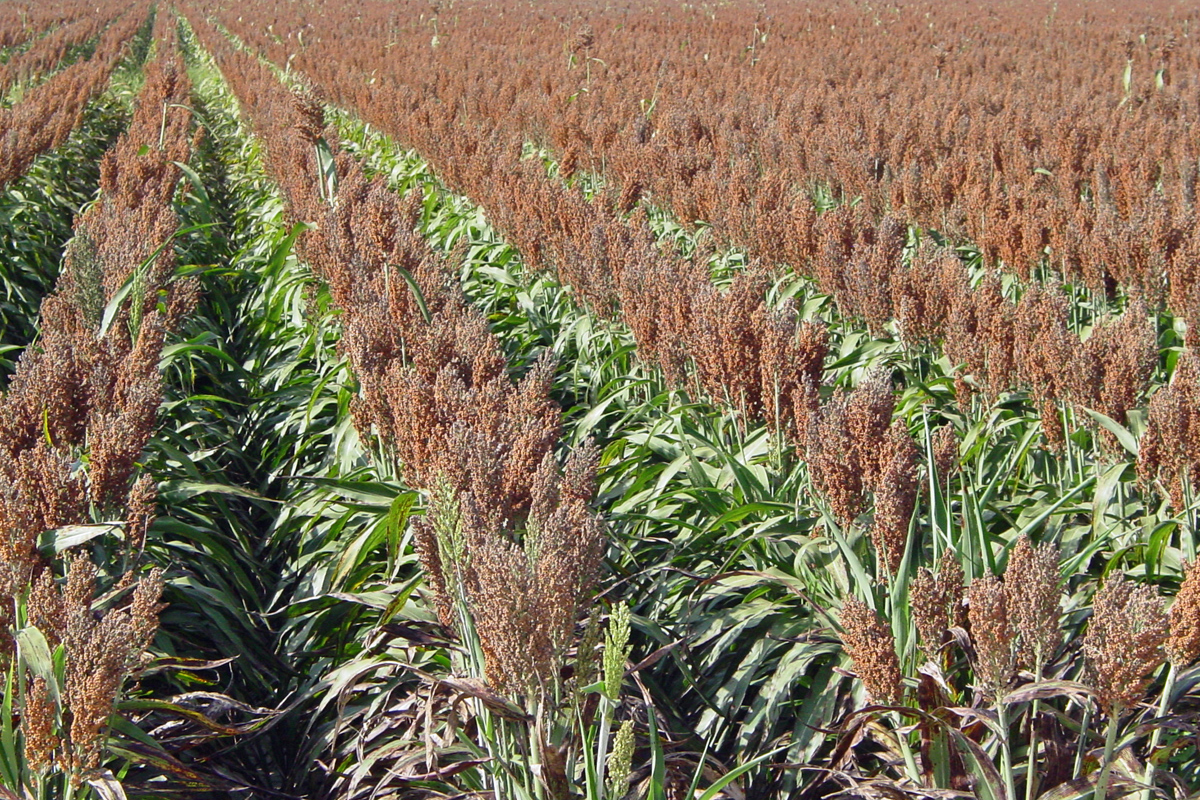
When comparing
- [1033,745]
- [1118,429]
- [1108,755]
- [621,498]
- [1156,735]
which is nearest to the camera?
[1108,755]

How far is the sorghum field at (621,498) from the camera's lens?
2.49 meters

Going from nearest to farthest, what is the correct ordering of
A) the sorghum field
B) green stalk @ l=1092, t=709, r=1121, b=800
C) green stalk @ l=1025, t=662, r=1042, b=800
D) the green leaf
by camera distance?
green stalk @ l=1092, t=709, r=1121, b=800
green stalk @ l=1025, t=662, r=1042, b=800
the sorghum field
the green leaf

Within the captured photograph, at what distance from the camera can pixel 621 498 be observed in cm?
422

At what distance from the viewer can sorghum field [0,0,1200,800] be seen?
2492 millimetres

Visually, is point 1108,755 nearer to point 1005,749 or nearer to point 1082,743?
point 1005,749

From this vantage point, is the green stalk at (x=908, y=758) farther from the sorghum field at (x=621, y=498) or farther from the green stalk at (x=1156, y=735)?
the green stalk at (x=1156, y=735)

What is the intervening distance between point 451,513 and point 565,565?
276mm

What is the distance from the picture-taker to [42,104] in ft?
39.5

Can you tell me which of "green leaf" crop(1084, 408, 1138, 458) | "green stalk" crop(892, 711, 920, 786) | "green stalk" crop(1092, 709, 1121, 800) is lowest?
"green stalk" crop(892, 711, 920, 786)

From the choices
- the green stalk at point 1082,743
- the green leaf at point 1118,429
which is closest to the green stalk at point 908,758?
the green stalk at point 1082,743

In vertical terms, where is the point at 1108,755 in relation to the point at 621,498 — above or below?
above

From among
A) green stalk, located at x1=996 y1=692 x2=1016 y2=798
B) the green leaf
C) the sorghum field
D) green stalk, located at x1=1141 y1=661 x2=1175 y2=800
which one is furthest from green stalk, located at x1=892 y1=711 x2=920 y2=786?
the green leaf

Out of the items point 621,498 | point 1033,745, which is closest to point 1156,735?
point 1033,745

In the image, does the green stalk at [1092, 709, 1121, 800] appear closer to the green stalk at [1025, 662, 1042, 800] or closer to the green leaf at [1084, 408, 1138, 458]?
the green stalk at [1025, 662, 1042, 800]
